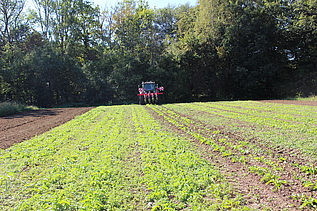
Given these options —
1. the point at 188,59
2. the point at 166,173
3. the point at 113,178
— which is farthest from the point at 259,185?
the point at 188,59

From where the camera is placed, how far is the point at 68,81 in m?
36.7

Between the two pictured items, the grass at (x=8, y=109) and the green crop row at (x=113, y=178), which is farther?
the grass at (x=8, y=109)

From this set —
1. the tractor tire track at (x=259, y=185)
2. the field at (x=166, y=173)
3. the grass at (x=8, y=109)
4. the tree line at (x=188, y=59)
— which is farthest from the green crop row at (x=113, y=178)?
the tree line at (x=188, y=59)

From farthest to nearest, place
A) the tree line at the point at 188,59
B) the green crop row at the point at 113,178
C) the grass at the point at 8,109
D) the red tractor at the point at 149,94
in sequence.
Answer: the tree line at the point at 188,59
the red tractor at the point at 149,94
the grass at the point at 8,109
the green crop row at the point at 113,178

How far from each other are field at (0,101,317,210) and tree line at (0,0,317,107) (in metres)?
27.9

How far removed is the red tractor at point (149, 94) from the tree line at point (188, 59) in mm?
8981

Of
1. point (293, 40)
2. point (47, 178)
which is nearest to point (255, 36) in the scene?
point (293, 40)

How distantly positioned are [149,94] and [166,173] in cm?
2164

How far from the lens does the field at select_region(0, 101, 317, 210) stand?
4316 millimetres

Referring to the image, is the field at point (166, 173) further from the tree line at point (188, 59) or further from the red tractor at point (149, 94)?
the tree line at point (188, 59)

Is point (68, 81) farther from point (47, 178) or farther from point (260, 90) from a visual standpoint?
point (47, 178)

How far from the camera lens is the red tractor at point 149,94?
27.0 m

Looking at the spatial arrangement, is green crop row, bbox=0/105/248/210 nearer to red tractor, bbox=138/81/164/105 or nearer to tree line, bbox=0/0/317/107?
red tractor, bbox=138/81/164/105

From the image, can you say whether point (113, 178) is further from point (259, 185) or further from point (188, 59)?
point (188, 59)
